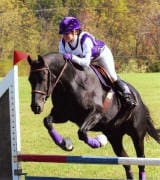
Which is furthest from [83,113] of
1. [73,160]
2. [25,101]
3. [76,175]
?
[25,101]

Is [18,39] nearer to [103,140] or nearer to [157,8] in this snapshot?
[157,8]

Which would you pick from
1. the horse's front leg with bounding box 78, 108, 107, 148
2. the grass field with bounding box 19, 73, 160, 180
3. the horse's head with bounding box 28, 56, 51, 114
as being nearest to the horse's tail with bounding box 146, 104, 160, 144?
the grass field with bounding box 19, 73, 160, 180

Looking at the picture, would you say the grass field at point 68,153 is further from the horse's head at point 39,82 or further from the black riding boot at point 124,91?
the horse's head at point 39,82

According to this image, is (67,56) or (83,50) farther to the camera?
(83,50)

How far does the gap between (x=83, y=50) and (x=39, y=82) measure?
2.38 ft

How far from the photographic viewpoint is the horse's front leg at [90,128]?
5.66 m

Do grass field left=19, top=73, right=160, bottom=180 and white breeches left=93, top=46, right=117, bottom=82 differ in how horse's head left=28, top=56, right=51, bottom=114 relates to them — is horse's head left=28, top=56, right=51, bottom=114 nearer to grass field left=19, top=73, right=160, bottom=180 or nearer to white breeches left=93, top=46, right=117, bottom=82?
white breeches left=93, top=46, right=117, bottom=82

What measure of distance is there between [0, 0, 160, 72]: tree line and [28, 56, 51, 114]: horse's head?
147ft

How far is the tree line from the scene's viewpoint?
176 feet

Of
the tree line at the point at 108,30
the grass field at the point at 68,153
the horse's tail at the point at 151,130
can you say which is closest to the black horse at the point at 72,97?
the horse's tail at the point at 151,130

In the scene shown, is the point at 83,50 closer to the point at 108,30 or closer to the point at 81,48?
the point at 81,48

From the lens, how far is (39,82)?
5.44 meters

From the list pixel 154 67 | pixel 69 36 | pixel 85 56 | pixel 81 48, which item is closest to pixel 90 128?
pixel 85 56

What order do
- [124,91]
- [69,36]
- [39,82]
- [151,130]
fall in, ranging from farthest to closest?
[151,130], [124,91], [69,36], [39,82]
